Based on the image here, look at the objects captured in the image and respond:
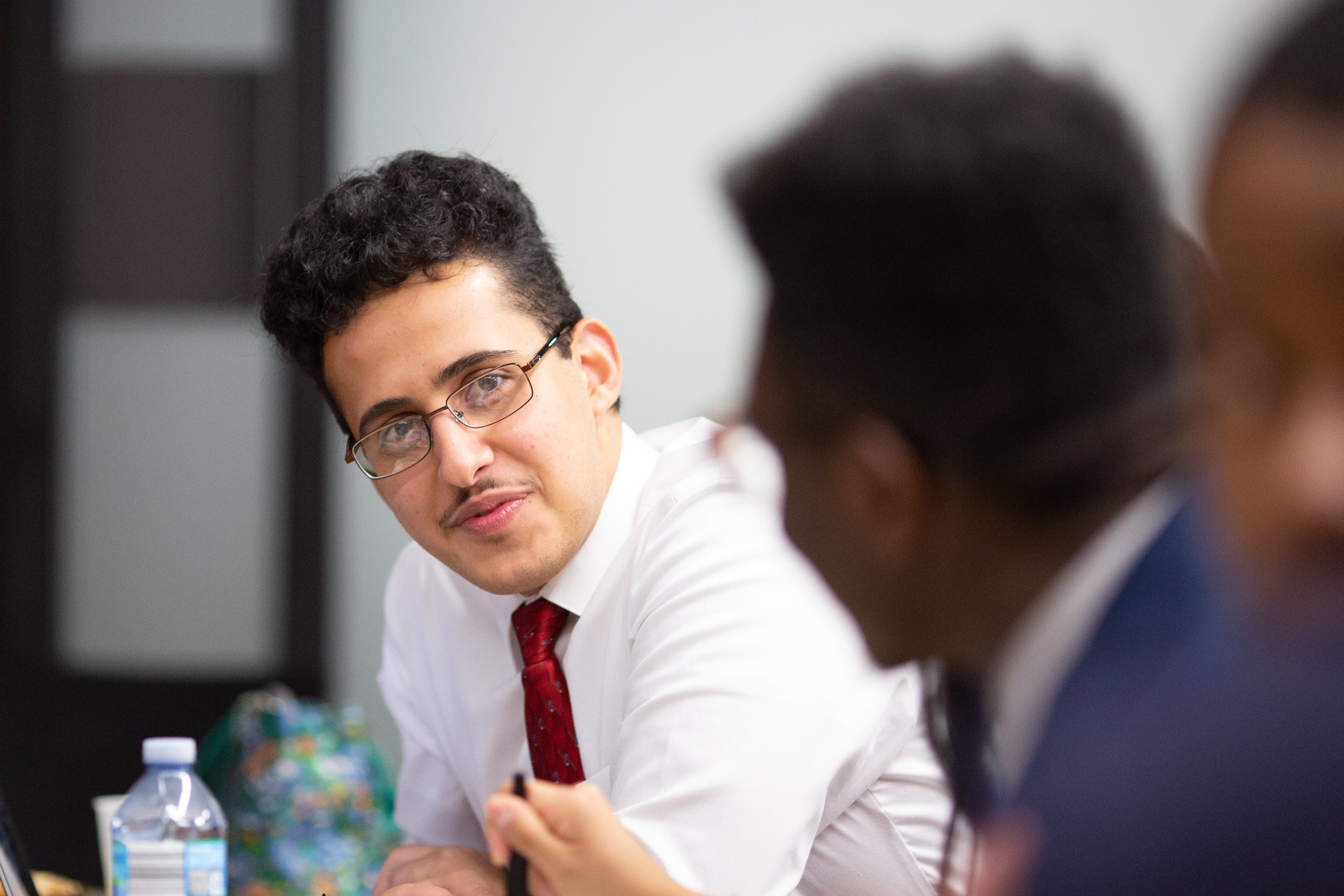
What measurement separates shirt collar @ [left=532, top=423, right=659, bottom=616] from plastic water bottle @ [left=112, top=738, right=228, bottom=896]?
1.42 ft

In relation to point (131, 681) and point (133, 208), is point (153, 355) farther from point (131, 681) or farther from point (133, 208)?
point (131, 681)


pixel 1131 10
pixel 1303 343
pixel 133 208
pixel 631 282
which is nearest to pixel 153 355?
pixel 133 208

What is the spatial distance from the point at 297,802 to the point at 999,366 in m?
1.59

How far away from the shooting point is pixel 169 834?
1.28m

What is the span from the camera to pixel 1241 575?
1.66 feet

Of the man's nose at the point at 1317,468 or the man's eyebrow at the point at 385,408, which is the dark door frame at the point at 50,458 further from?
the man's nose at the point at 1317,468

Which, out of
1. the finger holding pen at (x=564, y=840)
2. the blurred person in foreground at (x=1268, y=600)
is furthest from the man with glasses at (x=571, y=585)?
the blurred person in foreground at (x=1268, y=600)

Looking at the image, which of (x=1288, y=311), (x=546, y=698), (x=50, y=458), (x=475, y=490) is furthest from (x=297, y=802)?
(x=1288, y=311)

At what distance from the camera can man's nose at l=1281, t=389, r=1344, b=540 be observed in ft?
1.56

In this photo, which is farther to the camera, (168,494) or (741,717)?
(168,494)

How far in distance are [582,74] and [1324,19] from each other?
7.01ft

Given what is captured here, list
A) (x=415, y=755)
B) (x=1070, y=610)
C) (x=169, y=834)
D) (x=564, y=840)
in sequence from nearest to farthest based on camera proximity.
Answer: (x=1070, y=610) < (x=564, y=840) < (x=169, y=834) < (x=415, y=755)

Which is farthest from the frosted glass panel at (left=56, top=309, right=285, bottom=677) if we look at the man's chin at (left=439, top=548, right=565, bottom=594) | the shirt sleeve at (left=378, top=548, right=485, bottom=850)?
the man's chin at (left=439, top=548, right=565, bottom=594)

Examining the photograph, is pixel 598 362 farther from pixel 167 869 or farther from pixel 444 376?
pixel 167 869
